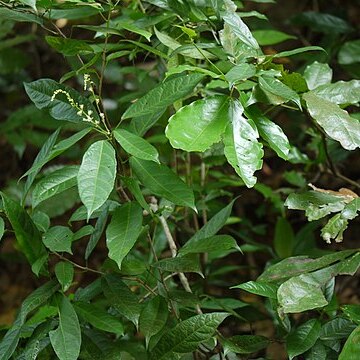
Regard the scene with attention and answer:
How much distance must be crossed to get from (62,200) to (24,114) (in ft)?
1.91

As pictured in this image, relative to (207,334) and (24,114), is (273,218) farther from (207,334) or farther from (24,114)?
(207,334)

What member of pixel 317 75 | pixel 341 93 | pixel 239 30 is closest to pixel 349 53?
pixel 317 75

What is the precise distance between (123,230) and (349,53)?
115 cm

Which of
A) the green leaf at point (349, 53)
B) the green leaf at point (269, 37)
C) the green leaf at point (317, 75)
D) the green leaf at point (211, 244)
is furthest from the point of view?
the green leaf at point (349, 53)

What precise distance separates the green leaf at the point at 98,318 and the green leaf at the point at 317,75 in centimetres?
59

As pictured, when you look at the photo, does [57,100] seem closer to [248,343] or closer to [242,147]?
[242,147]

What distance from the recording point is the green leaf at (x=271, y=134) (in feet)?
3.37

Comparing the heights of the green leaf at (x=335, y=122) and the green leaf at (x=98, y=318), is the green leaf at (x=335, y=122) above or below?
above

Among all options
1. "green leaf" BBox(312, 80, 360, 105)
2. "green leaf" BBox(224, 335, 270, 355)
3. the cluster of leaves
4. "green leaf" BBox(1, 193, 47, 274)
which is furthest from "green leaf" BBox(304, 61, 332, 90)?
"green leaf" BBox(1, 193, 47, 274)

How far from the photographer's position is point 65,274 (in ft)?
3.67

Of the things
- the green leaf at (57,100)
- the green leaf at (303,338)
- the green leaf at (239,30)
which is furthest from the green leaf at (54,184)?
the green leaf at (303,338)

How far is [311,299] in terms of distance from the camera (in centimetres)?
104

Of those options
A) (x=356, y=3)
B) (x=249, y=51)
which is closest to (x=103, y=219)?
(x=249, y=51)

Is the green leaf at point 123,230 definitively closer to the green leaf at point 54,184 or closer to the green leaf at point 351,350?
the green leaf at point 54,184
